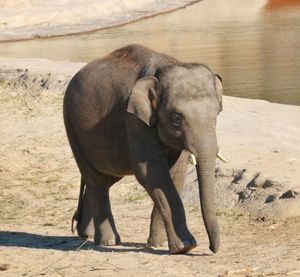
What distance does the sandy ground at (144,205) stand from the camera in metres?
7.88

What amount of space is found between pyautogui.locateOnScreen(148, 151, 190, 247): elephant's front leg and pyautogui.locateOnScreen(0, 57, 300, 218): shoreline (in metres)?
1.45

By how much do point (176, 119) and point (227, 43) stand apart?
22750 millimetres

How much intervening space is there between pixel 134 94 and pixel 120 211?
10.5 feet

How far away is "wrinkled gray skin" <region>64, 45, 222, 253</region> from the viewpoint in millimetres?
7539

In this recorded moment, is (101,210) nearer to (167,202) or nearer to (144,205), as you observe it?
(167,202)

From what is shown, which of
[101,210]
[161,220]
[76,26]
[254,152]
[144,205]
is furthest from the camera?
[76,26]

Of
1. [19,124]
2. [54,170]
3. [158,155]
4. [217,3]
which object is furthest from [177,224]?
[217,3]

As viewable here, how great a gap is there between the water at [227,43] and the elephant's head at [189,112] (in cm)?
1153

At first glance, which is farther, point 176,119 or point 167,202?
point 167,202

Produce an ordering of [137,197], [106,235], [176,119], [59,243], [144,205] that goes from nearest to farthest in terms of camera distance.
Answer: [176,119], [106,235], [59,243], [144,205], [137,197]

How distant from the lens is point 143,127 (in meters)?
7.96

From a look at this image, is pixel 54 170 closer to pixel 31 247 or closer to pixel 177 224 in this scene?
pixel 31 247

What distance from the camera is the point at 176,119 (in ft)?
25.0

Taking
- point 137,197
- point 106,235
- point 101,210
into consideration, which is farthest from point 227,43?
point 106,235
